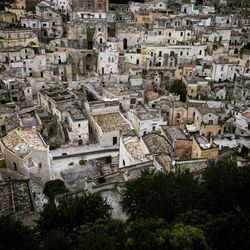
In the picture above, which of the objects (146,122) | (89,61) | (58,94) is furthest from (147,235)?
(89,61)

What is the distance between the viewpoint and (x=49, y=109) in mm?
40469

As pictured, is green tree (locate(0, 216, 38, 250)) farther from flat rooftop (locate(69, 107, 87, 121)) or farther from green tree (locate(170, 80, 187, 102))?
green tree (locate(170, 80, 187, 102))

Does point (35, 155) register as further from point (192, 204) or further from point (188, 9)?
point (188, 9)

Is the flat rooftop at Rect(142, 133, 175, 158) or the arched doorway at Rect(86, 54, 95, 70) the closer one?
the flat rooftop at Rect(142, 133, 175, 158)

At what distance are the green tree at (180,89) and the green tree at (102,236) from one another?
3045cm

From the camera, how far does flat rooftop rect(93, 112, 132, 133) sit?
120 ft

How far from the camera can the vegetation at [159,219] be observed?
15469 mm

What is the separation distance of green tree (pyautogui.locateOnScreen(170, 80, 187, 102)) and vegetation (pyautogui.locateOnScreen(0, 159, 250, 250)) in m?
24.3

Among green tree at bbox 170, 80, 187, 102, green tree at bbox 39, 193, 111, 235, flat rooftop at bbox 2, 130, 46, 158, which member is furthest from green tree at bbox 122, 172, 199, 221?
green tree at bbox 170, 80, 187, 102

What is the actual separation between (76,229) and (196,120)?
72.9ft

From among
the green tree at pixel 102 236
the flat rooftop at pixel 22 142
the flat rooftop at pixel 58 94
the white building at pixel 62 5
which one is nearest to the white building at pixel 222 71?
the flat rooftop at pixel 58 94

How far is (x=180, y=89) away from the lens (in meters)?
46.5

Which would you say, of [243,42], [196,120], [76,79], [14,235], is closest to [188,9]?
[243,42]

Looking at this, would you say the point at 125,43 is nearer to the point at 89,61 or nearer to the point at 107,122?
the point at 89,61
